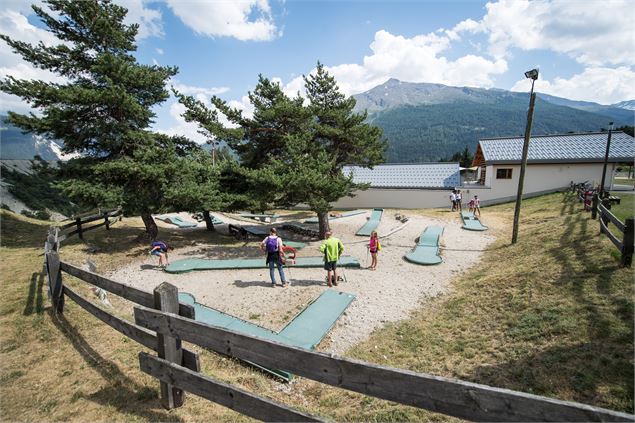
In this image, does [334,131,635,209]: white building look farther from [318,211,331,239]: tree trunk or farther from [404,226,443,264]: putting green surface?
[318,211,331,239]: tree trunk

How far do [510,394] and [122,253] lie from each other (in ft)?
54.8

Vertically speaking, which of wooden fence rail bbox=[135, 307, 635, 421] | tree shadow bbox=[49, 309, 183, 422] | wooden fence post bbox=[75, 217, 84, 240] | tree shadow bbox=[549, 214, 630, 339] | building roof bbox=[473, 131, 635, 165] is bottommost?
wooden fence post bbox=[75, 217, 84, 240]

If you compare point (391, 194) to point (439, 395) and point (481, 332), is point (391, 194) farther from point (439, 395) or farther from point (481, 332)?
point (439, 395)

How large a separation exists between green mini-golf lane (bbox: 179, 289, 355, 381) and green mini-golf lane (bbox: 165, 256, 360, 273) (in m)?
3.16

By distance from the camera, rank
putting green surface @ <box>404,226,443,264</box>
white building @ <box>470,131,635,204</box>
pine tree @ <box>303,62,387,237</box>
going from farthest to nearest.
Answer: white building @ <box>470,131,635,204</box>
pine tree @ <box>303,62,387,237</box>
putting green surface @ <box>404,226,443,264</box>

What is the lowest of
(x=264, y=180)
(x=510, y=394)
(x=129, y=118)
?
(x=510, y=394)

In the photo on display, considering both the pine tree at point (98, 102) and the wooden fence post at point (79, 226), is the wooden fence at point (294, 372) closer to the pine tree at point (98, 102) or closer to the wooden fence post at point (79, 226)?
the pine tree at point (98, 102)

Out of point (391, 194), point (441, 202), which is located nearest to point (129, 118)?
point (391, 194)

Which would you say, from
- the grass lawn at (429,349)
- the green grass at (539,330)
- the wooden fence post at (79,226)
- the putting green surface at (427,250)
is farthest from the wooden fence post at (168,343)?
the wooden fence post at (79,226)

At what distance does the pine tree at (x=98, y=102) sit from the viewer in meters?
12.9

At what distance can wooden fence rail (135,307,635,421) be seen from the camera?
6.39 feet

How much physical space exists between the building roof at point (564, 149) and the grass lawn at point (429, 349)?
66.1 ft

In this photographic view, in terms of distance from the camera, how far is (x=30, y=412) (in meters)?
3.72

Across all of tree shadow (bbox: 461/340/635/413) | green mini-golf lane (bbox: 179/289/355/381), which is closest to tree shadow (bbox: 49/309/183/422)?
green mini-golf lane (bbox: 179/289/355/381)
